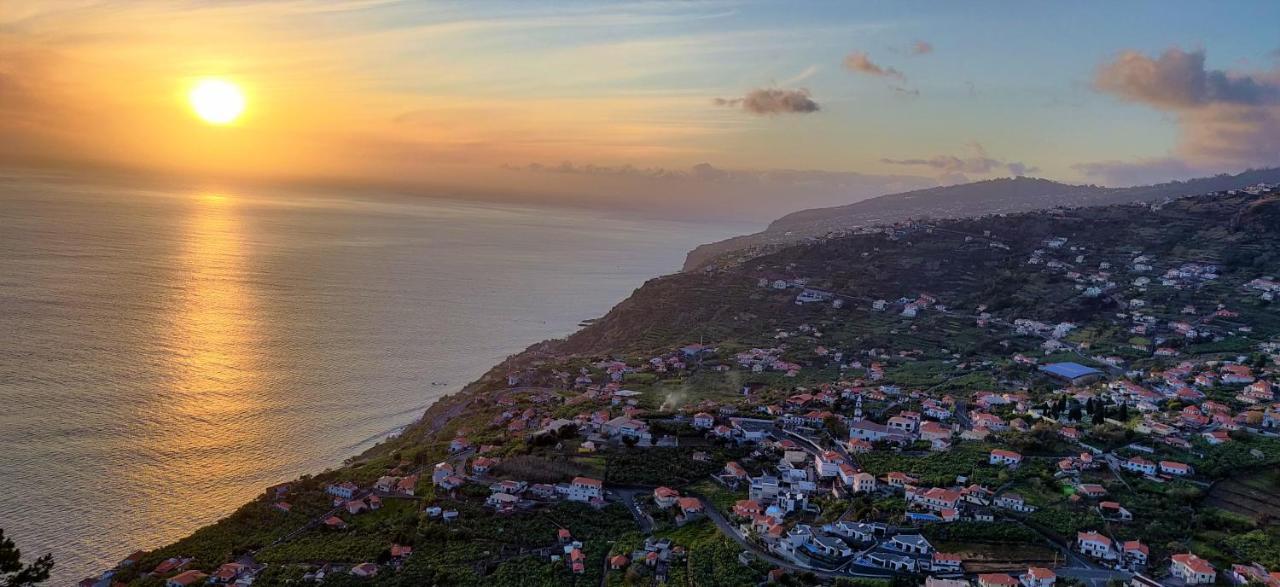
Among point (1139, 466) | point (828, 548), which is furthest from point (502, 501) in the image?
point (1139, 466)

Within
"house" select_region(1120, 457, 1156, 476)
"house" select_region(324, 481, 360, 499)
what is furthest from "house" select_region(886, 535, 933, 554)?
"house" select_region(324, 481, 360, 499)

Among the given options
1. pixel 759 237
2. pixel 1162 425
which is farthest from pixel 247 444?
pixel 759 237

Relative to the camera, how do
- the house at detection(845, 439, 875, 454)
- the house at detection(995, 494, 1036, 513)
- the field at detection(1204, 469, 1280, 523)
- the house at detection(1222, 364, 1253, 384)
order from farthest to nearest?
the house at detection(1222, 364, 1253, 384) → the house at detection(845, 439, 875, 454) → the house at detection(995, 494, 1036, 513) → the field at detection(1204, 469, 1280, 523)

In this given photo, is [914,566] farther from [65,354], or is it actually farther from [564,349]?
[65,354]

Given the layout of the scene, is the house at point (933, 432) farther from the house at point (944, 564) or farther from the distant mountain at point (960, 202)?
the distant mountain at point (960, 202)

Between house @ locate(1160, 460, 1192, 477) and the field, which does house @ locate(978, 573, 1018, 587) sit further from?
house @ locate(1160, 460, 1192, 477)

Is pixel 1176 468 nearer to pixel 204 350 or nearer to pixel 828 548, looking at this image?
pixel 828 548
